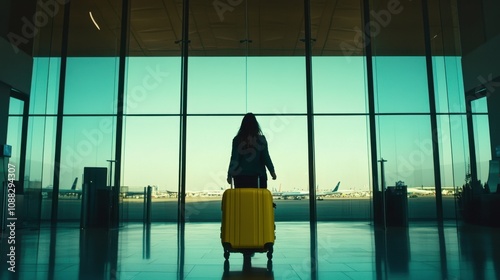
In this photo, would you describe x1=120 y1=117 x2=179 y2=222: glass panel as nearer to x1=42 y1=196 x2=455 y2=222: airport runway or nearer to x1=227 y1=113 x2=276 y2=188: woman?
x1=42 y1=196 x2=455 y2=222: airport runway

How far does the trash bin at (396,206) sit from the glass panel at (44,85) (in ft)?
21.8

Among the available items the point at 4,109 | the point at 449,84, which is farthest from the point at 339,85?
the point at 4,109

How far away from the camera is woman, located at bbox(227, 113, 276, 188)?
416 cm

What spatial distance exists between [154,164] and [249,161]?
6233 millimetres

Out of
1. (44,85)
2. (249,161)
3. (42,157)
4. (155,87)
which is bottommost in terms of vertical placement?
(249,161)

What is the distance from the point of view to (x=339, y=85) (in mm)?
10602

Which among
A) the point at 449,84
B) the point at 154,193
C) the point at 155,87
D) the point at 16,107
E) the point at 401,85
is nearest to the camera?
the point at 449,84

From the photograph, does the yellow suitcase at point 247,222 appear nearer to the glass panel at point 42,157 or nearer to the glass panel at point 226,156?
the glass panel at point 42,157

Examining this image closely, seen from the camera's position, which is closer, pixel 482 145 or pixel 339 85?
pixel 482 145

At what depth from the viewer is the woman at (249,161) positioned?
4156 millimetres

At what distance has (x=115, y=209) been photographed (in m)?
8.29

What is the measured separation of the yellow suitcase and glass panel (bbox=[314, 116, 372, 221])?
246 inches

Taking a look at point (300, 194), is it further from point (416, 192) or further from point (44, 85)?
point (44, 85)

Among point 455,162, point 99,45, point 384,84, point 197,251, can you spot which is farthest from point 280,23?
point 197,251
